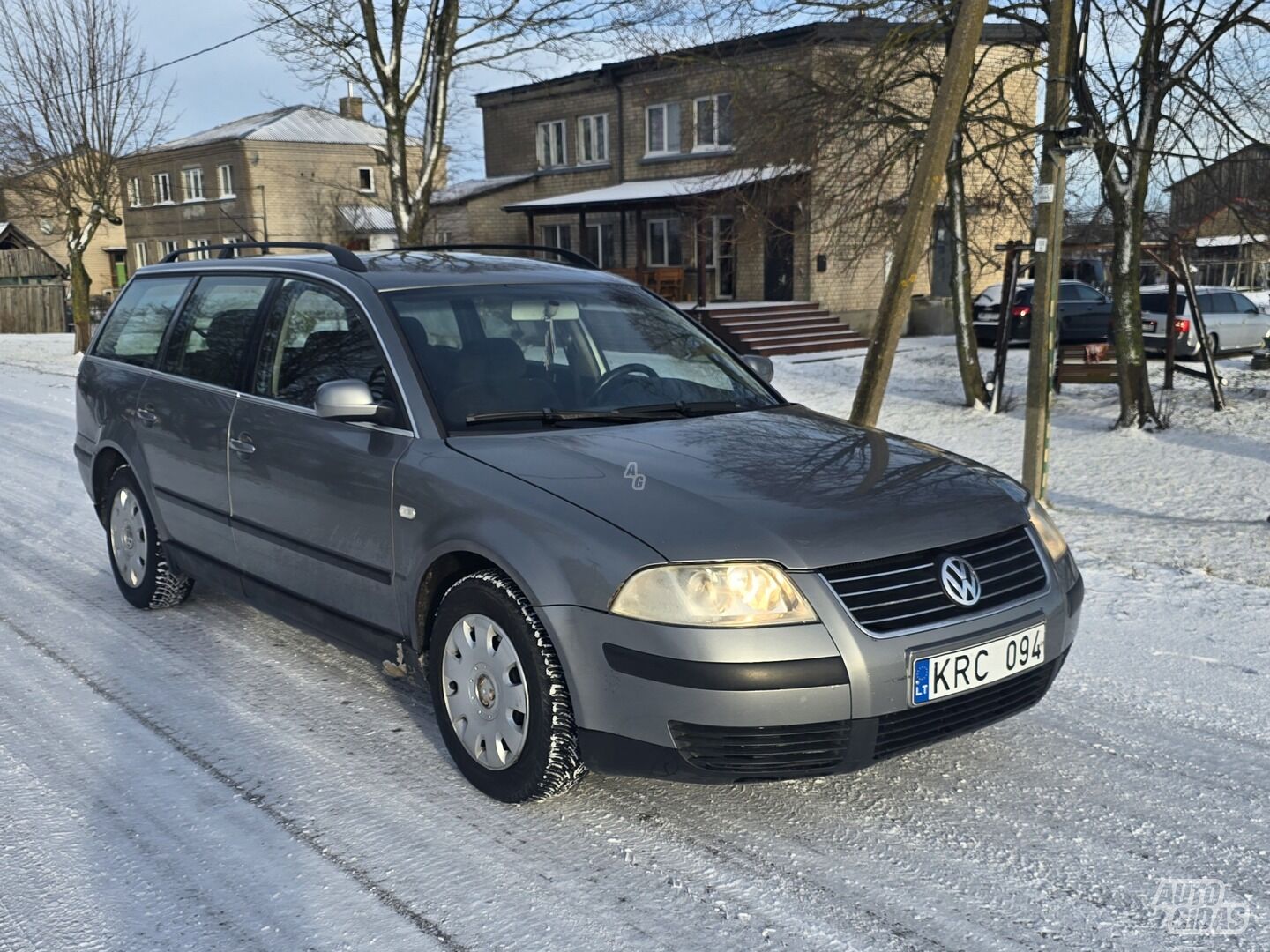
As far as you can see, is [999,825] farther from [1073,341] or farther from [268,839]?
[1073,341]

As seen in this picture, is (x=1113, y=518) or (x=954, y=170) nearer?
(x=1113, y=518)

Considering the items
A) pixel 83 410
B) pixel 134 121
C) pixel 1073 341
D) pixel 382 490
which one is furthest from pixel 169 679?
pixel 134 121

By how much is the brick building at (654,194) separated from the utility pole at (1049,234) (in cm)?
758

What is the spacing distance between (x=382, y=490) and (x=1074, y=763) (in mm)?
2568

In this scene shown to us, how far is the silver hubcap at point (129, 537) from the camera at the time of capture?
5703 mm

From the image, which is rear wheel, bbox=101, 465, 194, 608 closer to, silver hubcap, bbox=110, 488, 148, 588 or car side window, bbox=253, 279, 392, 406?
silver hubcap, bbox=110, 488, 148, 588

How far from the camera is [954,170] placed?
1334 cm

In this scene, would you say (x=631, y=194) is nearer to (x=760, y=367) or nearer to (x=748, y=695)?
(x=760, y=367)

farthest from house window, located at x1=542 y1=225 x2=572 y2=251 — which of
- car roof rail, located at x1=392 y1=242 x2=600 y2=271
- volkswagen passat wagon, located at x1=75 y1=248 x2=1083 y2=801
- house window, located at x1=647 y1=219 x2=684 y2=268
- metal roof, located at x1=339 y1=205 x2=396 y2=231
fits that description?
volkswagen passat wagon, located at x1=75 y1=248 x2=1083 y2=801

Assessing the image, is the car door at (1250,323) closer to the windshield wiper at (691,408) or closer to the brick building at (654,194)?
the brick building at (654,194)

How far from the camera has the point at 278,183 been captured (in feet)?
153

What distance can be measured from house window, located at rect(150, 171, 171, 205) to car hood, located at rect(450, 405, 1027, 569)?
169ft

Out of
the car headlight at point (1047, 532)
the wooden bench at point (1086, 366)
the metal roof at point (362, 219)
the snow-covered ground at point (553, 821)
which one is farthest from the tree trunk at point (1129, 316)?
the metal roof at point (362, 219)

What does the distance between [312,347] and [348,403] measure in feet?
2.48
